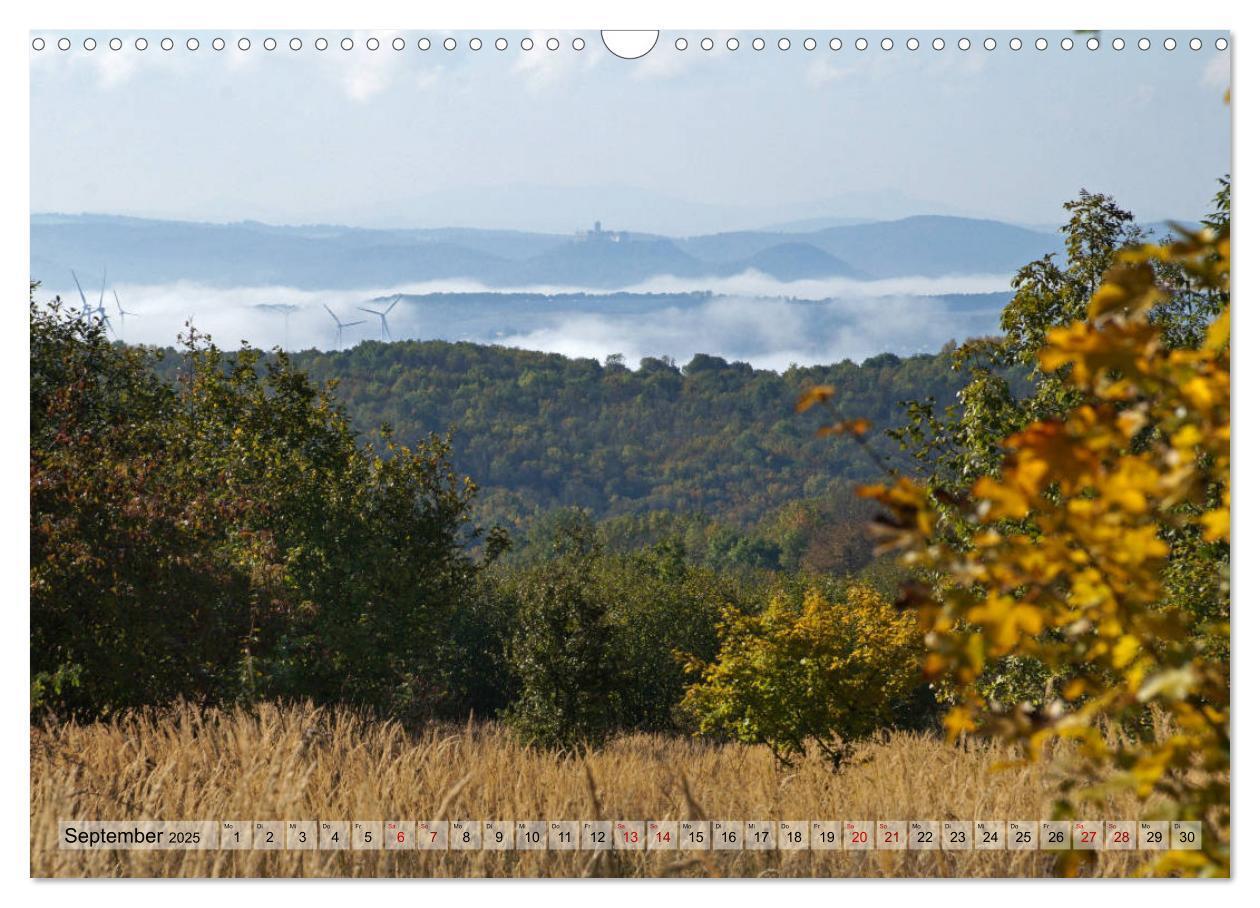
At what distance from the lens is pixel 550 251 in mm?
6387

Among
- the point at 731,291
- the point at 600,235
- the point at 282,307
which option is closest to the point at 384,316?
the point at 282,307

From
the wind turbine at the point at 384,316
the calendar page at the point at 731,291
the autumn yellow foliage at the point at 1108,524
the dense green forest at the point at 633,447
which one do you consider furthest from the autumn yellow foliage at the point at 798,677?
the dense green forest at the point at 633,447

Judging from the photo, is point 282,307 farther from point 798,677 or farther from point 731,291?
point 798,677

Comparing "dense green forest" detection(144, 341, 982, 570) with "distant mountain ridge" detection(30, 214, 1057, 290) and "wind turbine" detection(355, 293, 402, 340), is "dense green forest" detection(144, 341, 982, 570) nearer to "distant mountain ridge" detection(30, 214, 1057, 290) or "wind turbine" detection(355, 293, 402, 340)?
"wind turbine" detection(355, 293, 402, 340)

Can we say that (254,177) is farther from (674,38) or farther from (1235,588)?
(1235,588)

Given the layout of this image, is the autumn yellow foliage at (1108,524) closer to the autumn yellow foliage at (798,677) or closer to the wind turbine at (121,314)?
the wind turbine at (121,314)

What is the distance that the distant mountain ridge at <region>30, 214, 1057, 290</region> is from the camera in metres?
5.61

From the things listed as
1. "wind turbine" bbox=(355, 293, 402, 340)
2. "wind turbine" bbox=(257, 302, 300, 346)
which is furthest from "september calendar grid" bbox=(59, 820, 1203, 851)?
"wind turbine" bbox=(355, 293, 402, 340)

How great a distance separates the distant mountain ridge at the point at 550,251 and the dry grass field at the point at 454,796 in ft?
6.23

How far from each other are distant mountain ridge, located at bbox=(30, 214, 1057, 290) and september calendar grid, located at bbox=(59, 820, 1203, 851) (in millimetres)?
2240

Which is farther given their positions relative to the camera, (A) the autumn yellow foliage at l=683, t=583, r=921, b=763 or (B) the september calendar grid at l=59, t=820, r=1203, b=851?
(A) the autumn yellow foliage at l=683, t=583, r=921, b=763

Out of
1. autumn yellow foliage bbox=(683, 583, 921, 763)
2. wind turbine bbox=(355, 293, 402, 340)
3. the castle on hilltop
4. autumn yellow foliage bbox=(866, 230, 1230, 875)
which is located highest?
wind turbine bbox=(355, 293, 402, 340)

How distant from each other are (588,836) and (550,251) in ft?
12.0
